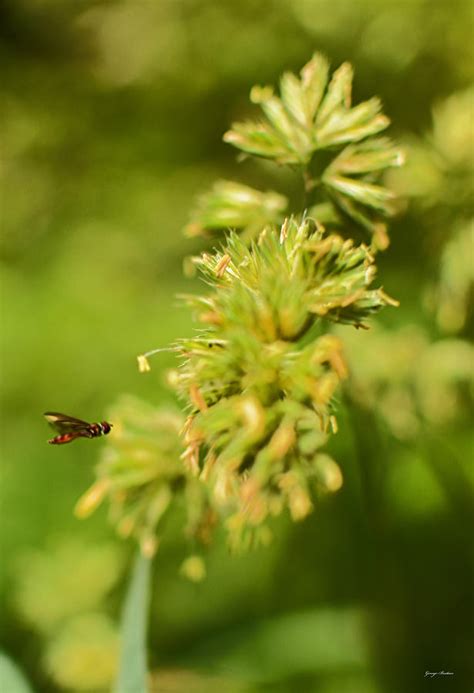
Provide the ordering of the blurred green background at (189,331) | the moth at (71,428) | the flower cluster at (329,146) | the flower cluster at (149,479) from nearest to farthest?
the moth at (71,428) < the flower cluster at (329,146) < the flower cluster at (149,479) < the blurred green background at (189,331)

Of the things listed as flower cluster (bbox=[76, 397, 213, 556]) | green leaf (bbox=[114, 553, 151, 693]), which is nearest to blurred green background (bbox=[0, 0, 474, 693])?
flower cluster (bbox=[76, 397, 213, 556])

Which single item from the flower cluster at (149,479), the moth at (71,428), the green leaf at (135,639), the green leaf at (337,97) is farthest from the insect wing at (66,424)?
the green leaf at (337,97)

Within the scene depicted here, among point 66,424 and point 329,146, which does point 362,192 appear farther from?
point 66,424

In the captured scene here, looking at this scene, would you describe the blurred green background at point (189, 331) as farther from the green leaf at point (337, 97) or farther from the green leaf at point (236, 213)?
the green leaf at point (337, 97)

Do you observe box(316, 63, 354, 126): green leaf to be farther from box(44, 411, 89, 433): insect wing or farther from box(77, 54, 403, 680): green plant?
box(44, 411, 89, 433): insect wing

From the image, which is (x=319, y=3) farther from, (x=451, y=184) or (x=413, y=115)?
(x=451, y=184)

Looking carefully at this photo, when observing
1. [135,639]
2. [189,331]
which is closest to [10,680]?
[135,639]
